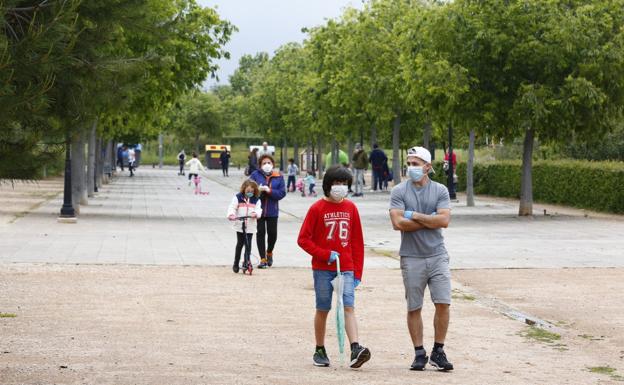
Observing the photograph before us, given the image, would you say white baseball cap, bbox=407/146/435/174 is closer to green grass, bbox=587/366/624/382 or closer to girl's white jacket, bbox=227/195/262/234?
green grass, bbox=587/366/624/382

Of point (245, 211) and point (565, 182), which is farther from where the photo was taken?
point (565, 182)

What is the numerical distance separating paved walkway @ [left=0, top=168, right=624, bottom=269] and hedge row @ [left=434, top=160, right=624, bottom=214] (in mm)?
932

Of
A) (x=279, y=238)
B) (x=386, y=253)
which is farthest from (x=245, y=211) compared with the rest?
(x=279, y=238)

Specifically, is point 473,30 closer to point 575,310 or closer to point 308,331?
point 575,310

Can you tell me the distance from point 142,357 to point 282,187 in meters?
7.56

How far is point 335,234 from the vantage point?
30.5 feet

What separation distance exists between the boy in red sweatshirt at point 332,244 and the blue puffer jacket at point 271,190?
24.7 feet

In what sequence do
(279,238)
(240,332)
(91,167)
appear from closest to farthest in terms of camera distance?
(240,332) → (279,238) → (91,167)

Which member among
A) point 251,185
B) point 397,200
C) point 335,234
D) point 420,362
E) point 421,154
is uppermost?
point 421,154

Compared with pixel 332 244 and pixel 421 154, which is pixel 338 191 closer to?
pixel 332 244

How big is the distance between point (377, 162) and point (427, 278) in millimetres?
38239

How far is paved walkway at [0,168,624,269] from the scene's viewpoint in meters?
18.6

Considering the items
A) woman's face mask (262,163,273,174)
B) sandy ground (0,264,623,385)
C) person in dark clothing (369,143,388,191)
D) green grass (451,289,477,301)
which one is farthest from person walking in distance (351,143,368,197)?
green grass (451,289,477,301)

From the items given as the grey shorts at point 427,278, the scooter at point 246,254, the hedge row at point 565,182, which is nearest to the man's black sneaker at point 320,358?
the grey shorts at point 427,278
